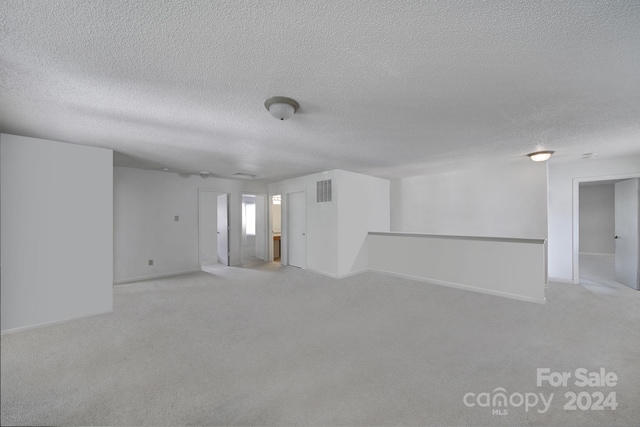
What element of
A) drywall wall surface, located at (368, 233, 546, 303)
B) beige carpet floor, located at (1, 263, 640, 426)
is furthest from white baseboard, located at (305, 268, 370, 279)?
beige carpet floor, located at (1, 263, 640, 426)

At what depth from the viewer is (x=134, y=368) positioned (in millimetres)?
1761

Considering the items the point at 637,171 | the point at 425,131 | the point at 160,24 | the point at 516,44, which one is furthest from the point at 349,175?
the point at 637,171

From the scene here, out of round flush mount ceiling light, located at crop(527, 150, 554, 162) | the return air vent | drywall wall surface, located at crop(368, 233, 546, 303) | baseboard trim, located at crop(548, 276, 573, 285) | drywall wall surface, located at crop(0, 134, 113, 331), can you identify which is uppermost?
round flush mount ceiling light, located at crop(527, 150, 554, 162)

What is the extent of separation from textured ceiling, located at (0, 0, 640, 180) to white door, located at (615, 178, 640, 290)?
74.8 inches

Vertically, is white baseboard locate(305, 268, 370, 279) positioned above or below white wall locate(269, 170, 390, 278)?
below

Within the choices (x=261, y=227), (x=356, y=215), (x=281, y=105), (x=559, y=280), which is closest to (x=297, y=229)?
(x=356, y=215)

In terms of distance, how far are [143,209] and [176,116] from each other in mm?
3322

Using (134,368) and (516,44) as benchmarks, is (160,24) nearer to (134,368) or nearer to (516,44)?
(516,44)

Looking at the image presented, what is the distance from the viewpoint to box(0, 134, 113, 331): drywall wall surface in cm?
94

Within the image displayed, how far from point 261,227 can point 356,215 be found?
3.02m

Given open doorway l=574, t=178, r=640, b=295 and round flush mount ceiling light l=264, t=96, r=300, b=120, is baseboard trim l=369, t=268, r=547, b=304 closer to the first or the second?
open doorway l=574, t=178, r=640, b=295

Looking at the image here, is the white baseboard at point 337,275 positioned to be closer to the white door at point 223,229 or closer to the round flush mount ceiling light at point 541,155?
the white door at point 223,229

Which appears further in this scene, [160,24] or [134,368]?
[134,368]

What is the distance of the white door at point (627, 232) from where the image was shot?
396 cm
